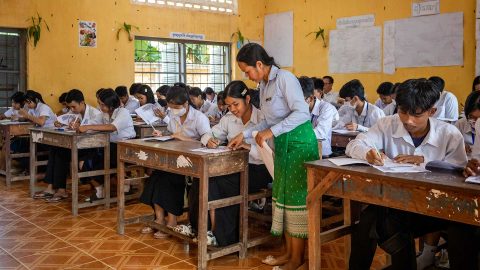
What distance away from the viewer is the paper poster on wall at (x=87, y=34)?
8031mm

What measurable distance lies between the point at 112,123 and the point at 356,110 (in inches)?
97.0

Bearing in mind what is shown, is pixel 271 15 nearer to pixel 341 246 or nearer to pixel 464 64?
pixel 464 64

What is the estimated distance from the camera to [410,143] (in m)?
2.55

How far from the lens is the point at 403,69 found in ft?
25.6

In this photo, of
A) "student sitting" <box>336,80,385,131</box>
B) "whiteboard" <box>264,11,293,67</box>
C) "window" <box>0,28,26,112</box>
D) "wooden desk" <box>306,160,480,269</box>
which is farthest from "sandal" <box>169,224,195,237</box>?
"whiteboard" <box>264,11,293,67</box>

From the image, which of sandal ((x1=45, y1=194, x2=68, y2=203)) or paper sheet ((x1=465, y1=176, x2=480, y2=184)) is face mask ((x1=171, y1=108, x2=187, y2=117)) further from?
paper sheet ((x1=465, y1=176, x2=480, y2=184))

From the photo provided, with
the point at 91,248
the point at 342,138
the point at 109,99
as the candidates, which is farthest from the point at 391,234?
the point at 109,99

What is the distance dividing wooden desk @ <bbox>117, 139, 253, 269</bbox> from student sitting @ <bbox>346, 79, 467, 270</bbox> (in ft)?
3.03

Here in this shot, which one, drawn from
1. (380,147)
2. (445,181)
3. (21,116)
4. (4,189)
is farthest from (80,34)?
(445,181)

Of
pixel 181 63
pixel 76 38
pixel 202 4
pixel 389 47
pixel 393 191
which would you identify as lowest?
pixel 393 191

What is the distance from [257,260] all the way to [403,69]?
17.7 ft

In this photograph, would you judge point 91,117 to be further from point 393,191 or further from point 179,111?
point 393,191

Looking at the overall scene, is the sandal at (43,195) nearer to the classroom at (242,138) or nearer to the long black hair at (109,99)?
the classroom at (242,138)

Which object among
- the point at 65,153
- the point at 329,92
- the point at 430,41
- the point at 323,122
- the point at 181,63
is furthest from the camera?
the point at 181,63
